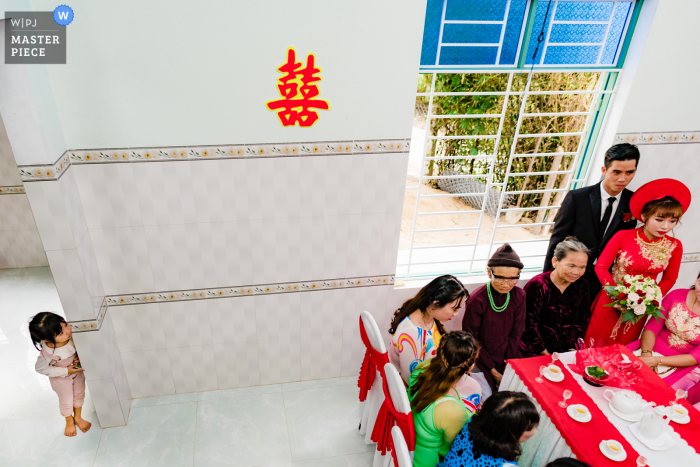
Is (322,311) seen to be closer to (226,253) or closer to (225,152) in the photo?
(226,253)

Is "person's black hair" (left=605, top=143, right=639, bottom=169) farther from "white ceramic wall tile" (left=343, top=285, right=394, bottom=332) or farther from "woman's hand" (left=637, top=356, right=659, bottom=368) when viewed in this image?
"white ceramic wall tile" (left=343, top=285, right=394, bottom=332)

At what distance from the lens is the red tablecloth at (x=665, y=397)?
91.4 inches

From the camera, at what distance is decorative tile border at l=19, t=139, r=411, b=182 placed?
261cm

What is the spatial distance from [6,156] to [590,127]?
513cm

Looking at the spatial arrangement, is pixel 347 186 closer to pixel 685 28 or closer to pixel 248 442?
pixel 248 442

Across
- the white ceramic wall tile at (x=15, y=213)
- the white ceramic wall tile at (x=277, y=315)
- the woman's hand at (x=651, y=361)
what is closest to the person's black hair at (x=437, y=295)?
the white ceramic wall tile at (x=277, y=315)

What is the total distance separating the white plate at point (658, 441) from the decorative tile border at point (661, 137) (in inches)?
79.2

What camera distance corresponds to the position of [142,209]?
9.18 ft

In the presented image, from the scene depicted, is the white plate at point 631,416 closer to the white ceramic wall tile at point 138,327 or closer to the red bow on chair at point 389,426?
the red bow on chair at point 389,426

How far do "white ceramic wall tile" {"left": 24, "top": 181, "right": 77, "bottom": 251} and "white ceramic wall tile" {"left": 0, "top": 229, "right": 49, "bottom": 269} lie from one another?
2571mm

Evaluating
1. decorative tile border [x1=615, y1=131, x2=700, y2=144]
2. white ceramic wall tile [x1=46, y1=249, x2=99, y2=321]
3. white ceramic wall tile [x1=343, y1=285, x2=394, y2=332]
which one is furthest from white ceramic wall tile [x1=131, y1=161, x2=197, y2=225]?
decorative tile border [x1=615, y1=131, x2=700, y2=144]

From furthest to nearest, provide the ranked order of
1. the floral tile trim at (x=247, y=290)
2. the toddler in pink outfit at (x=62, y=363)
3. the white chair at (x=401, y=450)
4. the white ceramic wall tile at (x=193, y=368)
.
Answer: the white ceramic wall tile at (x=193, y=368) < the floral tile trim at (x=247, y=290) < the toddler in pink outfit at (x=62, y=363) < the white chair at (x=401, y=450)

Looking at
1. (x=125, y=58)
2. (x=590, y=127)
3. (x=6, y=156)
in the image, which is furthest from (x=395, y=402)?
(x=6, y=156)

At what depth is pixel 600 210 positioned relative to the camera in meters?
3.34
